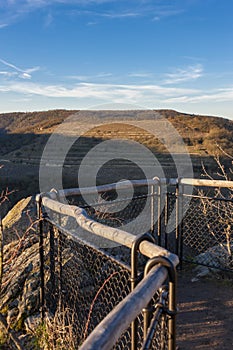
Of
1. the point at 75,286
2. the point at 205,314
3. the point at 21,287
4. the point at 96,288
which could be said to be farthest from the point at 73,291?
the point at 205,314

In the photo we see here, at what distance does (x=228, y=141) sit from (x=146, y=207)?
31.1 metres

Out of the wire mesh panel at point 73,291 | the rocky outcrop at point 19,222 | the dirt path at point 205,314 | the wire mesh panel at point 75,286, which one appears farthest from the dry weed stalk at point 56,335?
the rocky outcrop at point 19,222

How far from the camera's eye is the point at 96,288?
4.58 meters

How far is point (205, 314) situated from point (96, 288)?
1.33 meters

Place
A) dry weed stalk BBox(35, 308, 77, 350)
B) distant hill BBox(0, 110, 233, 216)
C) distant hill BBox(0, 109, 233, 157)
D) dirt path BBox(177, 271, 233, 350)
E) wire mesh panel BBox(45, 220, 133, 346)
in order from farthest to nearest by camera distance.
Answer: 1. distant hill BBox(0, 109, 233, 157)
2. distant hill BBox(0, 110, 233, 216)
3. wire mesh panel BBox(45, 220, 133, 346)
4. dirt path BBox(177, 271, 233, 350)
5. dry weed stalk BBox(35, 308, 77, 350)

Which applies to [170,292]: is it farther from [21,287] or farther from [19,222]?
[19,222]

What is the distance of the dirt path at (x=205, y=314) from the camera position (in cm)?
374

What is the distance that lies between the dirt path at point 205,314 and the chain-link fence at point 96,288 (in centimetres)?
57

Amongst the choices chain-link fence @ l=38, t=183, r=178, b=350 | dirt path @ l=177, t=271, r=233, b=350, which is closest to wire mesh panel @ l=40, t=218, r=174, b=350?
chain-link fence @ l=38, t=183, r=178, b=350

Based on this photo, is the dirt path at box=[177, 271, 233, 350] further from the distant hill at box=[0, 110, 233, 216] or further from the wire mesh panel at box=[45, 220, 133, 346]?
the distant hill at box=[0, 110, 233, 216]

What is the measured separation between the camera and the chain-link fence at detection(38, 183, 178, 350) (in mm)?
1580

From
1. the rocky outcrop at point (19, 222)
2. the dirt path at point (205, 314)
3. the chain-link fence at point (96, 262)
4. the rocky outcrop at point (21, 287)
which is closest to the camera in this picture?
the chain-link fence at point (96, 262)

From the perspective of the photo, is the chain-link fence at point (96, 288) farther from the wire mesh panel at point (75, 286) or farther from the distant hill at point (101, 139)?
the distant hill at point (101, 139)

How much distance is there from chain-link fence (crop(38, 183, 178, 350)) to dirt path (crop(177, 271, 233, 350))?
22.6 inches
